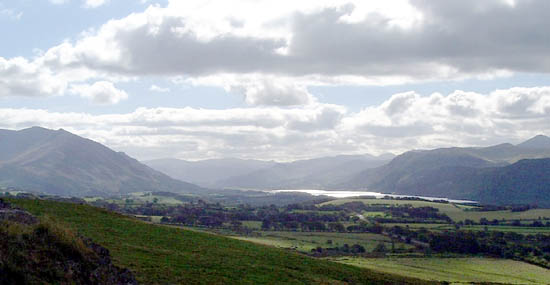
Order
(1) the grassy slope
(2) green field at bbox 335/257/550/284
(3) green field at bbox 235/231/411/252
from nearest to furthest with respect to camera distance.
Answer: (1) the grassy slope, (2) green field at bbox 335/257/550/284, (3) green field at bbox 235/231/411/252

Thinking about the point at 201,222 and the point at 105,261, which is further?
the point at 201,222

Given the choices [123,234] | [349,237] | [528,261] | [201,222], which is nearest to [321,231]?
[349,237]

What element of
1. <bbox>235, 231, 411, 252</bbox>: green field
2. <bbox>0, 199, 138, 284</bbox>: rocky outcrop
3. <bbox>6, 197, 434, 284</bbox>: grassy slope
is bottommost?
<bbox>235, 231, 411, 252</bbox>: green field

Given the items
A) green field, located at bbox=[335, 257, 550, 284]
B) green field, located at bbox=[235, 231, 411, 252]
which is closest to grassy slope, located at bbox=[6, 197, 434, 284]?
green field, located at bbox=[335, 257, 550, 284]

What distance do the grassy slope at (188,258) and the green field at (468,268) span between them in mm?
38626

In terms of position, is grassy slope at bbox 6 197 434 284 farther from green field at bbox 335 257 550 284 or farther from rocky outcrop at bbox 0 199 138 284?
green field at bbox 335 257 550 284

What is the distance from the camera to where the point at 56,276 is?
2388cm

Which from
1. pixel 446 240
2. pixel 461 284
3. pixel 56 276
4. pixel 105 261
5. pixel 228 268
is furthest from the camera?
pixel 446 240

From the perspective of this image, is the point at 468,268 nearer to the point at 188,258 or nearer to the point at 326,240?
the point at 326,240

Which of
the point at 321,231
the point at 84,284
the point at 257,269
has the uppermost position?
the point at 84,284

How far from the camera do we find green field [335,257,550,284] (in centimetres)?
9031

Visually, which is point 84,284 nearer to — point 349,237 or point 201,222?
point 349,237

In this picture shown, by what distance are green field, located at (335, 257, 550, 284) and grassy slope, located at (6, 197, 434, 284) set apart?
38.6 m

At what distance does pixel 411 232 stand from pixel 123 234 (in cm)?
13945
